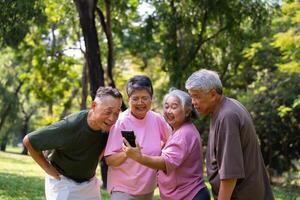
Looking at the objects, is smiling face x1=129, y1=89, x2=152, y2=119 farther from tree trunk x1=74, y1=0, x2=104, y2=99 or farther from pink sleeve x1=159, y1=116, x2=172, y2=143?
tree trunk x1=74, y1=0, x2=104, y2=99

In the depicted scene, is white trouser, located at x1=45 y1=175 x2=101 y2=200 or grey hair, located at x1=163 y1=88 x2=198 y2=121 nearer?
grey hair, located at x1=163 y1=88 x2=198 y2=121

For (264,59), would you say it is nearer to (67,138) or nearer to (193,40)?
(193,40)

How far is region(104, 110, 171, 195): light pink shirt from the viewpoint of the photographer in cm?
390

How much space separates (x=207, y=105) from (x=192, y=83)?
0.19 m

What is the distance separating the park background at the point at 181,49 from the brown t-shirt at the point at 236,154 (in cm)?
743

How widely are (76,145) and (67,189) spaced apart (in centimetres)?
39

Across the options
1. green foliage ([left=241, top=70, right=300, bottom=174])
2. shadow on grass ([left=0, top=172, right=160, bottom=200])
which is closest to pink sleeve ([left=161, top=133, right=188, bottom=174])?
shadow on grass ([left=0, top=172, right=160, bottom=200])

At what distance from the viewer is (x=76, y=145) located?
3951 mm

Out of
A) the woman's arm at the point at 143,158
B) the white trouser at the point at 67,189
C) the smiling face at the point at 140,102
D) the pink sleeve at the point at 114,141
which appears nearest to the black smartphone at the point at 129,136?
the woman's arm at the point at 143,158

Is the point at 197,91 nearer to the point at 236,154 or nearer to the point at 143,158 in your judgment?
the point at 236,154

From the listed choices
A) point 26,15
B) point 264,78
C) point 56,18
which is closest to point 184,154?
point 26,15

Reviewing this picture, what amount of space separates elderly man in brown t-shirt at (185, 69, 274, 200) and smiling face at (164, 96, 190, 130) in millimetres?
278

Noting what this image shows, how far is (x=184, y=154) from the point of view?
3789 millimetres

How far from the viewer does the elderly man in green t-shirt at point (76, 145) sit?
388 cm
